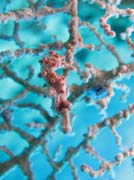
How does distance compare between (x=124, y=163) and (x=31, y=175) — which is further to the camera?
(x=124, y=163)

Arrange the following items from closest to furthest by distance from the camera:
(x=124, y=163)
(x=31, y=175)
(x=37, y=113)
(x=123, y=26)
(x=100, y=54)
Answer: (x=31, y=175)
(x=124, y=163)
(x=37, y=113)
(x=100, y=54)
(x=123, y=26)

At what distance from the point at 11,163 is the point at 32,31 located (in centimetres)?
115

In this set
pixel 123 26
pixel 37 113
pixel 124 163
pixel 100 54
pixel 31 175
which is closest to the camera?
pixel 31 175

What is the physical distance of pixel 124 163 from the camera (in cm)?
245

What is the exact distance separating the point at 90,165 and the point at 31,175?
429mm

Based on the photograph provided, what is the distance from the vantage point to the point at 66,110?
1971 mm

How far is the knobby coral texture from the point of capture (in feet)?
7.38

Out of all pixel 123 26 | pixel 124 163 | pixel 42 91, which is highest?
pixel 123 26

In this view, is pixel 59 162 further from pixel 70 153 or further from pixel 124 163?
pixel 124 163

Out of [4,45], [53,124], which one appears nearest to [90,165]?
[53,124]

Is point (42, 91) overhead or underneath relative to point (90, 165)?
overhead

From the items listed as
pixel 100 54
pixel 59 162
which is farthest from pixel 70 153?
pixel 100 54

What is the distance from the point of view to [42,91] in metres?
2.33

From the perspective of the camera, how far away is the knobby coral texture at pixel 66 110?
2.25 m
